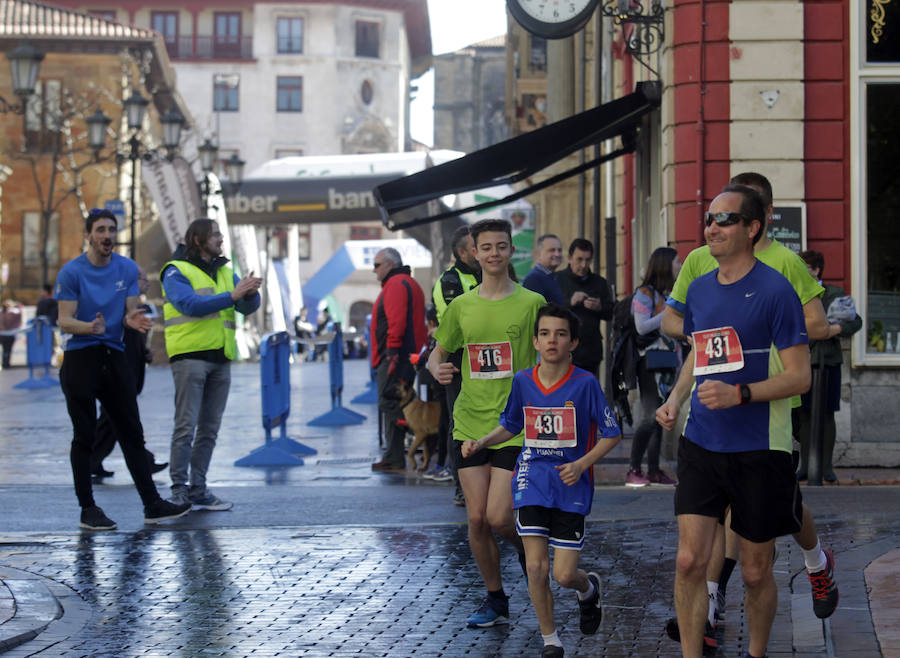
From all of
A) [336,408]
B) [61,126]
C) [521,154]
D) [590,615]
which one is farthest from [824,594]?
[61,126]

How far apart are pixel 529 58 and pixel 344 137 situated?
45.5m

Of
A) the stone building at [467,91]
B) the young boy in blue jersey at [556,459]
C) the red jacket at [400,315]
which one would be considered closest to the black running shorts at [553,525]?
the young boy in blue jersey at [556,459]

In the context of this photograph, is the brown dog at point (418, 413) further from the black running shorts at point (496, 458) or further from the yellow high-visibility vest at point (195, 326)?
the black running shorts at point (496, 458)

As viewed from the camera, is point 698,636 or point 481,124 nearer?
point 698,636

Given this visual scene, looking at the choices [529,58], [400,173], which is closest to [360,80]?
[529,58]

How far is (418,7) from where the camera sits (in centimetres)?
8325

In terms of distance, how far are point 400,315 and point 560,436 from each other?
655 centimetres

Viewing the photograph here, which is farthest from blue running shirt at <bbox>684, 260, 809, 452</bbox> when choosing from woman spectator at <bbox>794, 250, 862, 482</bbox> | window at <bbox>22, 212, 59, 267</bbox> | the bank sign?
window at <bbox>22, 212, 59, 267</bbox>

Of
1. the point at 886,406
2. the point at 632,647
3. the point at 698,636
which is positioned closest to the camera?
the point at 698,636

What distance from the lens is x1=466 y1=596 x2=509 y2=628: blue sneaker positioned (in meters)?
6.42

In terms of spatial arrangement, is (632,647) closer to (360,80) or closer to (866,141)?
(866,141)

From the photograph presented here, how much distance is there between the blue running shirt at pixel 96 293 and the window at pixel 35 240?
158ft

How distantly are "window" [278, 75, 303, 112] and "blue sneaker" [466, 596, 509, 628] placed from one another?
7616 cm

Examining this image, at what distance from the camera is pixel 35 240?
5731 centimetres
